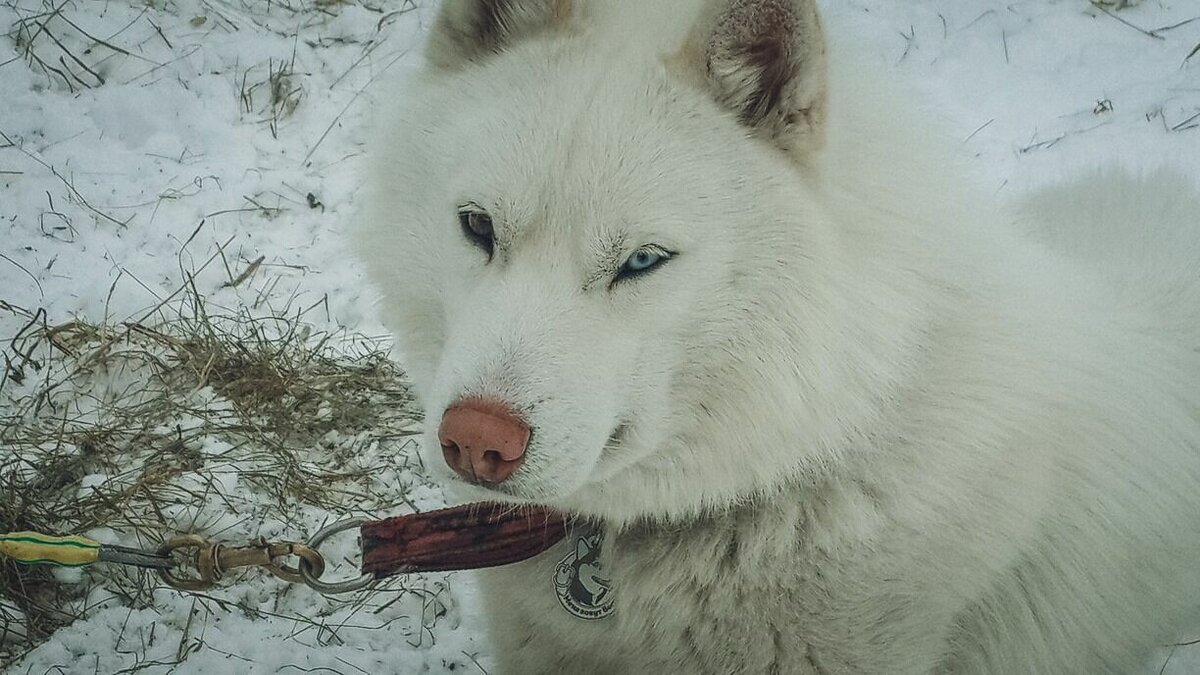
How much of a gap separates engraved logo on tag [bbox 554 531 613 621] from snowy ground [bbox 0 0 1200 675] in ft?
4.40

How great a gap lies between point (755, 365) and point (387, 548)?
1.08 metres

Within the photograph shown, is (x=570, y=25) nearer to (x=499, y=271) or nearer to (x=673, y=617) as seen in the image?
(x=499, y=271)

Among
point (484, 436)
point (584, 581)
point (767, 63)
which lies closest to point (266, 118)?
point (584, 581)

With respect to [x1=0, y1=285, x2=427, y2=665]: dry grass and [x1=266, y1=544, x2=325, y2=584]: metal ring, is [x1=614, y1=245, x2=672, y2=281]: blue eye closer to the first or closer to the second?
[x1=266, y1=544, x2=325, y2=584]: metal ring

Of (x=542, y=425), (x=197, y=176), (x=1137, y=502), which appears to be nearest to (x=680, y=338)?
(x=542, y=425)

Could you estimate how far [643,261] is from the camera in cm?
197

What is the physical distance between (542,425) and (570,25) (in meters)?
0.93

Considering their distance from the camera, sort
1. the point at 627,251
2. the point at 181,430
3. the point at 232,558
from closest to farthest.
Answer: the point at 627,251 → the point at 232,558 → the point at 181,430

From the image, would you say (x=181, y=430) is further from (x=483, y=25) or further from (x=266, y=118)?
(x=483, y=25)

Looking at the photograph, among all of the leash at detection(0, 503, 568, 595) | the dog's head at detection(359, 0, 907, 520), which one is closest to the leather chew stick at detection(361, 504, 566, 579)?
the leash at detection(0, 503, 568, 595)

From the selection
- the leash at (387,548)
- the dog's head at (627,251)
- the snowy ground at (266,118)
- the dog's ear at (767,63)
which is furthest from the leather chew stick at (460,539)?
the snowy ground at (266,118)

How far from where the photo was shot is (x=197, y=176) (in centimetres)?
493

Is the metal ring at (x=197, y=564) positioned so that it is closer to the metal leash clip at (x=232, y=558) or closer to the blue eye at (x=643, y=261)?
the metal leash clip at (x=232, y=558)

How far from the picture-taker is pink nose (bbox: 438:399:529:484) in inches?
71.3
